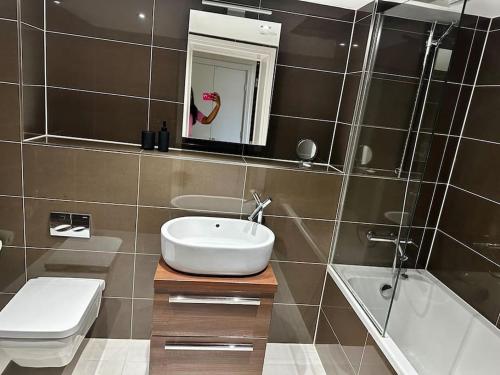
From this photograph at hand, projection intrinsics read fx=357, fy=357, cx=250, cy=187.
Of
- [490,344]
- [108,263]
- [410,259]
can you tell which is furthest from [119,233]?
[490,344]

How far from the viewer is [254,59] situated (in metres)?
2.07

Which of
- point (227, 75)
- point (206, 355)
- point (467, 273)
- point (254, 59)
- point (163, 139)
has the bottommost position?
point (206, 355)

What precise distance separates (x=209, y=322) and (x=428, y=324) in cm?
124

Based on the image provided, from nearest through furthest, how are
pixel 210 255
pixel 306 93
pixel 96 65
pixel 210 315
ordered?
pixel 210 255, pixel 210 315, pixel 96 65, pixel 306 93

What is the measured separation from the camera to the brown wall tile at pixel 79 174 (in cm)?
184

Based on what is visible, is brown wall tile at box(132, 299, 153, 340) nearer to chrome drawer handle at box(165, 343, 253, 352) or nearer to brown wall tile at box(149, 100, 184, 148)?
chrome drawer handle at box(165, 343, 253, 352)

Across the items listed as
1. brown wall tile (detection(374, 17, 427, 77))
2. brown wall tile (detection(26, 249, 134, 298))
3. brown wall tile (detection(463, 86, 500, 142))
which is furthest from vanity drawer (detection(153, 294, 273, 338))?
brown wall tile (detection(463, 86, 500, 142))

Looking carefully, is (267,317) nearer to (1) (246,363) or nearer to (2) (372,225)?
(1) (246,363)

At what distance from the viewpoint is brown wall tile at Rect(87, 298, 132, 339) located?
2117 mm

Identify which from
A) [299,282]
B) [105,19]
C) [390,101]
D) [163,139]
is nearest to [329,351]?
[299,282]

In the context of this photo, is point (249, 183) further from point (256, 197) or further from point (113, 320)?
point (113, 320)

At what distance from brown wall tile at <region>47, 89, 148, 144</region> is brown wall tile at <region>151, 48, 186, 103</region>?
122 mm

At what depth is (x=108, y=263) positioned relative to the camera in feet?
6.73

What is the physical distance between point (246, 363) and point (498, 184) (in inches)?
62.3
